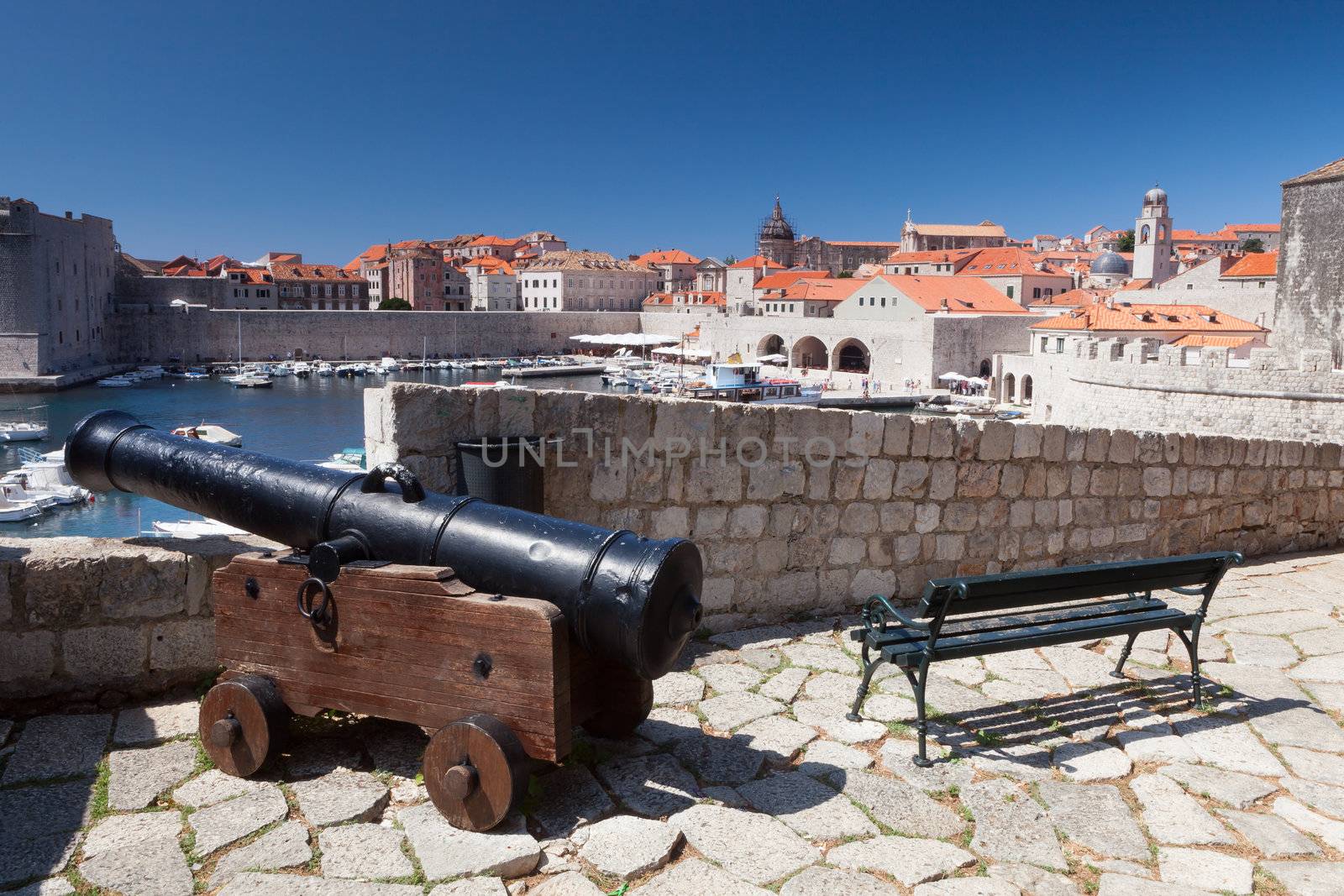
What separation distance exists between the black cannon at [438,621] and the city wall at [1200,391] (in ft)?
42.1

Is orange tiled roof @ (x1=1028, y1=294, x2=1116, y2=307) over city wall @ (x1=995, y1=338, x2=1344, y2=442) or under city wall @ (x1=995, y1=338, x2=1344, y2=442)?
over

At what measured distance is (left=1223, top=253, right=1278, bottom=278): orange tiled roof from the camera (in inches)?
1897

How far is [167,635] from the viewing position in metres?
3.11

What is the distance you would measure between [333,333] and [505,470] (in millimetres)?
60843

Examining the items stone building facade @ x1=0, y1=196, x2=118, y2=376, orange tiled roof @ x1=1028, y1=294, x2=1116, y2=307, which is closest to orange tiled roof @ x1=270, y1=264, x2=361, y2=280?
stone building facade @ x1=0, y1=196, x2=118, y2=376

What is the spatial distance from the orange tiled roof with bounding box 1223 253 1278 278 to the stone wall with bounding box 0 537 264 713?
54279 millimetres

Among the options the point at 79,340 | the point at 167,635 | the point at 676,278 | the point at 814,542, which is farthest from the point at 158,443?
the point at 676,278

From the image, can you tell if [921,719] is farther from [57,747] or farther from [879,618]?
[57,747]

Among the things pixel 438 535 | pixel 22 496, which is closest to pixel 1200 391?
pixel 438 535

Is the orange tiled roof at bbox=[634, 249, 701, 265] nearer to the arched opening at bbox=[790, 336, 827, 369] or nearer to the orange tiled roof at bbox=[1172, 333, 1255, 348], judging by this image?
the arched opening at bbox=[790, 336, 827, 369]

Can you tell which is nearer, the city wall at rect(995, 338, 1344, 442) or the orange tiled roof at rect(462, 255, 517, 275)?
the city wall at rect(995, 338, 1344, 442)

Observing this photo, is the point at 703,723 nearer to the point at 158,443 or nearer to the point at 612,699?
Answer: the point at 612,699

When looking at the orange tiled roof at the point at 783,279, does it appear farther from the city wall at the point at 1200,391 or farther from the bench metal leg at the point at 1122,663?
the bench metal leg at the point at 1122,663

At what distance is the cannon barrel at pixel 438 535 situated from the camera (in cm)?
228
